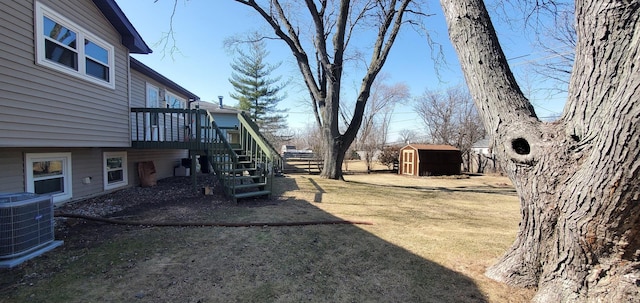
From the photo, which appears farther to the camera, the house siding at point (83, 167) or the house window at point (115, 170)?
the house window at point (115, 170)

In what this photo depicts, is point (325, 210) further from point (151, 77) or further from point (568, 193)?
point (151, 77)

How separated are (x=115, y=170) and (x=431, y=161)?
59.3 feet

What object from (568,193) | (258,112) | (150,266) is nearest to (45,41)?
(150,266)

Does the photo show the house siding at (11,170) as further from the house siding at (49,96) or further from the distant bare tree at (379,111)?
the distant bare tree at (379,111)

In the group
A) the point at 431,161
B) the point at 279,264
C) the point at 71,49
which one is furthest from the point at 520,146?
the point at 431,161

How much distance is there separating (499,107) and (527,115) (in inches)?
9.7

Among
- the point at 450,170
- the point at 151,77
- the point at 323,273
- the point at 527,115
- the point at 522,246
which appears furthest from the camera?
the point at 450,170

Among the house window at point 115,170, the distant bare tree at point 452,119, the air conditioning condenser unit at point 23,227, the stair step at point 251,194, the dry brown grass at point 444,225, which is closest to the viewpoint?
the air conditioning condenser unit at point 23,227

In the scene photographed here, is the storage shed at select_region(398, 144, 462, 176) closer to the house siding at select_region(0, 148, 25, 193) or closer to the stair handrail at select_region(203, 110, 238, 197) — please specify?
the stair handrail at select_region(203, 110, 238, 197)

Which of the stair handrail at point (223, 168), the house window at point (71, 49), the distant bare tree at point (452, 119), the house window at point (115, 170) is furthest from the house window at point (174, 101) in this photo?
the distant bare tree at point (452, 119)

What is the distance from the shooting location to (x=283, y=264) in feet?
10.9

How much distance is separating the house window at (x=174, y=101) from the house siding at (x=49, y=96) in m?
4.25

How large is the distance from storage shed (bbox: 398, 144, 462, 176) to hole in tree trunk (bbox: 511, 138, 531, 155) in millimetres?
17426

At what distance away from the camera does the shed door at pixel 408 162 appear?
20.3 m
